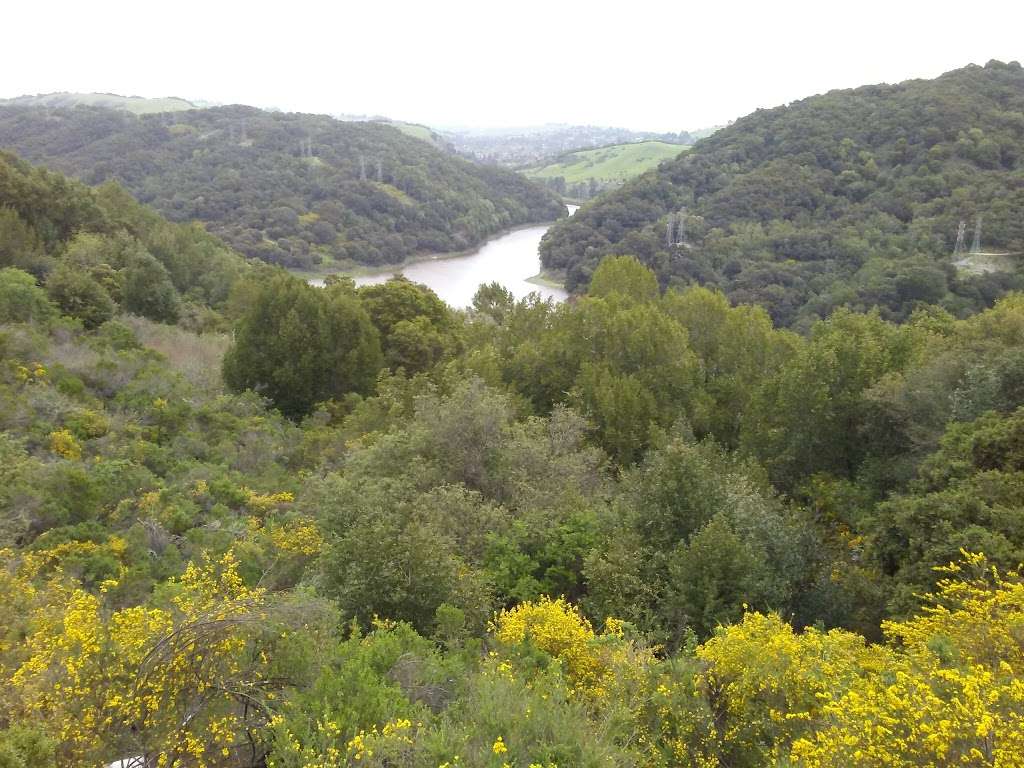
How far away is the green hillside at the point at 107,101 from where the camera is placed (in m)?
113

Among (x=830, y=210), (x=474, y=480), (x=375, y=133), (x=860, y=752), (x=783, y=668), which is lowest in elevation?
(x=474, y=480)

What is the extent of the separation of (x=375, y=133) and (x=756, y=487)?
316ft

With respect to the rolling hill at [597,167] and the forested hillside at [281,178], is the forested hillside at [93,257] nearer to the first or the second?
the forested hillside at [281,178]

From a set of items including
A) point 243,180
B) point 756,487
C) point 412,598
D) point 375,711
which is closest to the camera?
point 375,711

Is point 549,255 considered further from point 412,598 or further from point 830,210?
point 412,598

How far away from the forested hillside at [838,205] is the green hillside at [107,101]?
304ft

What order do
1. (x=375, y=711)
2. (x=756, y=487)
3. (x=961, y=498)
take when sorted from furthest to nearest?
1. (x=756, y=487)
2. (x=961, y=498)
3. (x=375, y=711)

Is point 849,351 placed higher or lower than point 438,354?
higher

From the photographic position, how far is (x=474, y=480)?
43.7 ft

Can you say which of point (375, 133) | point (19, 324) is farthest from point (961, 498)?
point (375, 133)

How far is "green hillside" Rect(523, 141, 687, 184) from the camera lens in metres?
118

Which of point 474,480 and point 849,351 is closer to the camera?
point 474,480

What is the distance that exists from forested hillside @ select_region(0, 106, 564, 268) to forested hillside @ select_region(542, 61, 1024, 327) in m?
21.6

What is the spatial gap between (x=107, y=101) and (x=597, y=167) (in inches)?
3692
